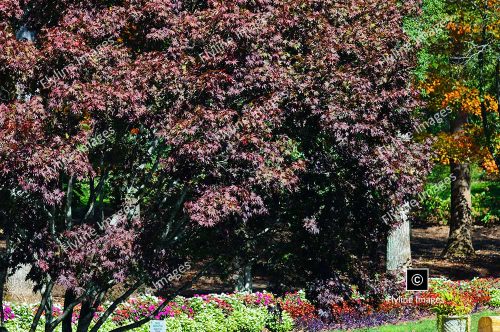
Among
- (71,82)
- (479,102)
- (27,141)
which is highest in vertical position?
(479,102)

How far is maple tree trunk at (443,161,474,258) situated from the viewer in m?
28.0

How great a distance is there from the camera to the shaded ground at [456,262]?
26.0 meters

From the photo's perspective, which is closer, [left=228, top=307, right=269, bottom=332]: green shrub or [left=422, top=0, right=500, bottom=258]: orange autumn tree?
[left=228, top=307, right=269, bottom=332]: green shrub

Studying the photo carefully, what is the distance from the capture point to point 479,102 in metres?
22.3

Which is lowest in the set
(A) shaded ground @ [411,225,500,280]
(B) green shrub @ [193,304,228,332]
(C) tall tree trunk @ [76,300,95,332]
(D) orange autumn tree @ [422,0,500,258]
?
(C) tall tree trunk @ [76,300,95,332]

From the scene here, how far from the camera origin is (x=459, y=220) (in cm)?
2794

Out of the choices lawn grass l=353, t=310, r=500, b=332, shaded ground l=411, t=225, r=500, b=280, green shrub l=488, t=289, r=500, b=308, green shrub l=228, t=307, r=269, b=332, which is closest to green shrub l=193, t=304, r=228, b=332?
green shrub l=228, t=307, r=269, b=332

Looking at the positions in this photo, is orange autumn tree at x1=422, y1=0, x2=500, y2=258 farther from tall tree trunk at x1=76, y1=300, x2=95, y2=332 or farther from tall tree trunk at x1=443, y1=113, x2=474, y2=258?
tall tree trunk at x1=76, y1=300, x2=95, y2=332

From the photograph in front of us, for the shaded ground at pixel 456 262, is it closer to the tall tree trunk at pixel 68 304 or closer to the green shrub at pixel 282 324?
the green shrub at pixel 282 324

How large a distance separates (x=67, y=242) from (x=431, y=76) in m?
14.5

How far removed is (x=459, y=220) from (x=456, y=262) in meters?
1.52

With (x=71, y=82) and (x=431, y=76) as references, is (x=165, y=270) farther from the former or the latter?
(x=431, y=76)

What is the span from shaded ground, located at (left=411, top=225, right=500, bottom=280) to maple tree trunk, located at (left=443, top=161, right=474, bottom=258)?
40 cm

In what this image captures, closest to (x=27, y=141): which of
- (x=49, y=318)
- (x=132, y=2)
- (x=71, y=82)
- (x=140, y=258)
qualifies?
(x=71, y=82)
